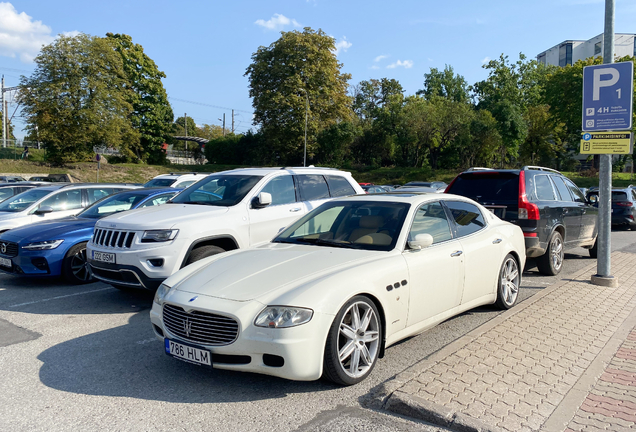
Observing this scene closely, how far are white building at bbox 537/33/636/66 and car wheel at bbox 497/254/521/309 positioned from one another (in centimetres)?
8351

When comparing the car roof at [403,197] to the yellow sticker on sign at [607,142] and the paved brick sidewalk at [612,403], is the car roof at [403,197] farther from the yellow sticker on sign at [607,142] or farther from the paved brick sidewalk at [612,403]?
the yellow sticker on sign at [607,142]

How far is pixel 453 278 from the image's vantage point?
5.21m

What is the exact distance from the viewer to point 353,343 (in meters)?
4.02

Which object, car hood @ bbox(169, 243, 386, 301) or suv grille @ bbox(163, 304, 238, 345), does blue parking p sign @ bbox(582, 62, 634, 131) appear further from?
suv grille @ bbox(163, 304, 238, 345)

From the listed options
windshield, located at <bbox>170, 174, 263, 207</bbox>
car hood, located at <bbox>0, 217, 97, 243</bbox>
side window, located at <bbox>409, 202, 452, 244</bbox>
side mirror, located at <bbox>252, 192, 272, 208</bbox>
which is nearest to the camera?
side window, located at <bbox>409, 202, 452, 244</bbox>

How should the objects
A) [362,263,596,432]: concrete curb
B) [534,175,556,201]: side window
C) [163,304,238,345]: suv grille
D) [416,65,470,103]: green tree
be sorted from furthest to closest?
[416,65,470,103]: green tree, [534,175,556,201]: side window, [163,304,238,345]: suv grille, [362,263,596,432]: concrete curb

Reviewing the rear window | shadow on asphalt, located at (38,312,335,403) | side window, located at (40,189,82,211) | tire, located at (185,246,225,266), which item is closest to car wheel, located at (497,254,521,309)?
the rear window

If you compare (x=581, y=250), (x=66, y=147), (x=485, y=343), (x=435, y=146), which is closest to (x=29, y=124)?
(x=66, y=147)

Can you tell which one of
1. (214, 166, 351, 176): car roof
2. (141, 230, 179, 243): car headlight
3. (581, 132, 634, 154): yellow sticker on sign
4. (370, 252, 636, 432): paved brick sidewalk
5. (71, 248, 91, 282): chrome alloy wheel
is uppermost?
(581, 132, 634, 154): yellow sticker on sign

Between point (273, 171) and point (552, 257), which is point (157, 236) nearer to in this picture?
point (273, 171)

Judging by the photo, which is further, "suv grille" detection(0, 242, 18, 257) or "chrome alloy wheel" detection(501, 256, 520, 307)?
"suv grille" detection(0, 242, 18, 257)

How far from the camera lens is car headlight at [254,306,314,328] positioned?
3639mm

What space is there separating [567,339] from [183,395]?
3.84 metres

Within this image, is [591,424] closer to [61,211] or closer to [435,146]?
[61,211]
